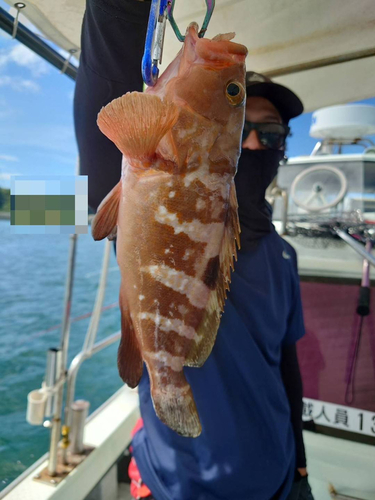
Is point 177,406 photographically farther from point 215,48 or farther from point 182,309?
point 215,48

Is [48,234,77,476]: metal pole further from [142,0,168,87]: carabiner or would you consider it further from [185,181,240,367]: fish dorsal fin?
[142,0,168,87]: carabiner

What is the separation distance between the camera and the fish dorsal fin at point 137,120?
0.80 meters

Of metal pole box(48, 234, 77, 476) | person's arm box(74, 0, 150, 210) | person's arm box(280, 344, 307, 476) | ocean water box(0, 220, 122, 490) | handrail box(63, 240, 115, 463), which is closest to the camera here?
person's arm box(74, 0, 150, 210)

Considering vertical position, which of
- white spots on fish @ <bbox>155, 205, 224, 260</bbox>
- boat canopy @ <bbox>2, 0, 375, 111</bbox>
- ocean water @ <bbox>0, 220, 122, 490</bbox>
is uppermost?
boat canopy @ <bbox>2, 0, 375, 111</bbox>

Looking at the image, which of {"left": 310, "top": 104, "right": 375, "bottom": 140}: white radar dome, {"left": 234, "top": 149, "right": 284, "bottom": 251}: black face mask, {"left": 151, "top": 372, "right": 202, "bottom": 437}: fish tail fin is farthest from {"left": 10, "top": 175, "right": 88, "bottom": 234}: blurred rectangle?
{"left": 310, "top": 104, "right": 375, "bottom": 140}: white radar dome

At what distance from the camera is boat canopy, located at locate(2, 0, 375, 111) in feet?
5.24

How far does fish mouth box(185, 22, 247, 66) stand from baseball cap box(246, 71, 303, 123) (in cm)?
75

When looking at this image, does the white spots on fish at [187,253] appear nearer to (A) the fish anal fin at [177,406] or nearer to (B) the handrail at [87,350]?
(A) the fish anal fin at [177,406]

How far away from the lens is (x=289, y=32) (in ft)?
6.19

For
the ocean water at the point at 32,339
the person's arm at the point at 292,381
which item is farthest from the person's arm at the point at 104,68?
the person's arm at the point at 292,381

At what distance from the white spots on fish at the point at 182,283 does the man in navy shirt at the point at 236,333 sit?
519 mm

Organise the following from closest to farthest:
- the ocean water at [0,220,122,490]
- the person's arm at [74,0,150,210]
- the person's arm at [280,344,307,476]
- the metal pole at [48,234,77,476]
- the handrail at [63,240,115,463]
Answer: the person's arm at [74,0,150,210] → the person's arm at [280,344,307,476] → the metal pole at [48,234,77,476] → the handrail at [63,240,115,463] → the ocean water at [0,220,122,490]

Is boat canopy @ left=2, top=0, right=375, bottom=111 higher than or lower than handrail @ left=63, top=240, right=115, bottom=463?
higher

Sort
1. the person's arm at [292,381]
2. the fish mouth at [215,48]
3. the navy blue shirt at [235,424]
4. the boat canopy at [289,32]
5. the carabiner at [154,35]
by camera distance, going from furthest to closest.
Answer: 1. the person's arm at [292,381]
2. the boat canopy at [289,32]
3. the navy blue shirt at [235,424]
4. the fish mouth at [215,48]
5. the carabiner at [154,35]
